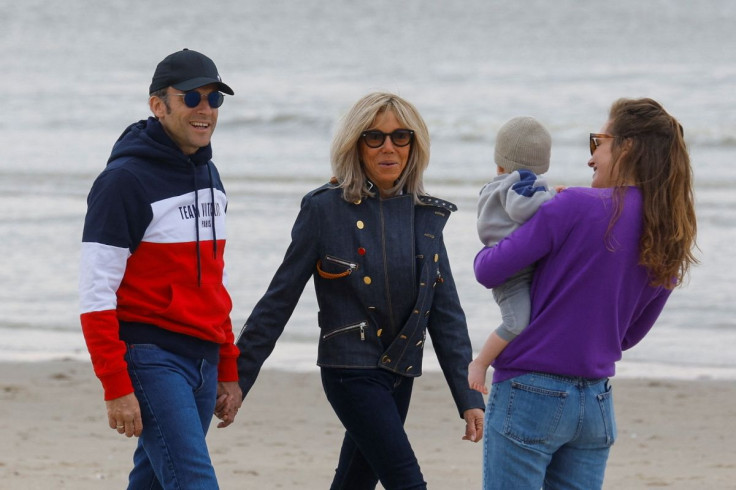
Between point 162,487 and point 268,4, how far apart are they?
5727cm

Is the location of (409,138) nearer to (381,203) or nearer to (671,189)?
(381,203)

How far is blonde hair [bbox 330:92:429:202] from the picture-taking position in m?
3.49

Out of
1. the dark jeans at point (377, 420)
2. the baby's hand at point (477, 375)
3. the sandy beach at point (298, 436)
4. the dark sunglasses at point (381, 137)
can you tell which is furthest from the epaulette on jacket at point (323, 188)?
the sandy beach at point (298, 436)

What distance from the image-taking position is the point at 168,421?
3.05 metres

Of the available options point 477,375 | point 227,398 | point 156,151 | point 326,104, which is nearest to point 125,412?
point 227,398

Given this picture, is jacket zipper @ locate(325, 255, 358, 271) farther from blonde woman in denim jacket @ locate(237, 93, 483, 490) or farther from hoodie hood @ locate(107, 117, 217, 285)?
hoodie hood @ locate(107, 117, 217, 285)

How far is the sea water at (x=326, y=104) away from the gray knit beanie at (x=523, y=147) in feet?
12.5

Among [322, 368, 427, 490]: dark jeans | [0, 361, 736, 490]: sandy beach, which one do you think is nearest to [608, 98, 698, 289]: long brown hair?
[322, 368, 427, 490]: dark jeans

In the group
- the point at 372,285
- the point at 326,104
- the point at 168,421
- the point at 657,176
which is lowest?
the point at 168,421

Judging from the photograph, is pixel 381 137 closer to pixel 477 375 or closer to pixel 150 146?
pixel 150 146

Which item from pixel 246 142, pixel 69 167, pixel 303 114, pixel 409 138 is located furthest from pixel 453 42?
pixel 409 138

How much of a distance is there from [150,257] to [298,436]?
3470 mm

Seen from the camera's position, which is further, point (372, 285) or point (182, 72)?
point (372, 285)

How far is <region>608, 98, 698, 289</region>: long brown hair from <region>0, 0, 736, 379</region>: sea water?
13.2 feet
